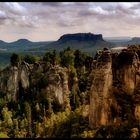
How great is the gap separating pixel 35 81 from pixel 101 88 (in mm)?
16339

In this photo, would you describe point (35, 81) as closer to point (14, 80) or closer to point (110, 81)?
point (14, 80)

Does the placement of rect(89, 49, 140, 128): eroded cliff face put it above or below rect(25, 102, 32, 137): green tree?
above

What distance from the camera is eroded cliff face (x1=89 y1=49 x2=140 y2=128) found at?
2372 cm

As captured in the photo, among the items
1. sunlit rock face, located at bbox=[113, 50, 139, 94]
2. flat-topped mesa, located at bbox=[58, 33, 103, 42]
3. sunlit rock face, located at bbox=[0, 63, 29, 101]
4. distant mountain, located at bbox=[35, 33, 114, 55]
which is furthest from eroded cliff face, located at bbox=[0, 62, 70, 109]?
flat-topped mesa, located at bbox=[58, 33, 103, 42]

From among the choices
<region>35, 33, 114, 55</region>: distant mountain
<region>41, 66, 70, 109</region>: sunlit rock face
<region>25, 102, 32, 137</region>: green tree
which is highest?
<region>35, 33, 114, 55</region>: distant mountain

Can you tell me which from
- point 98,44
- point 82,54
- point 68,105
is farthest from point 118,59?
point 98,44

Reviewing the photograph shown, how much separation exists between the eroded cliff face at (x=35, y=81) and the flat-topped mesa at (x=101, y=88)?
12.5 metres

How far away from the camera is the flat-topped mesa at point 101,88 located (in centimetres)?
2409

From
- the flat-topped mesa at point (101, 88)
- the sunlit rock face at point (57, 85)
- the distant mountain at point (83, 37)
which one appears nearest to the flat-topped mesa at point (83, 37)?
the distant mountain at point (83, 37)

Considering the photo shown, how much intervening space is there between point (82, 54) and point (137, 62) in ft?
69.6

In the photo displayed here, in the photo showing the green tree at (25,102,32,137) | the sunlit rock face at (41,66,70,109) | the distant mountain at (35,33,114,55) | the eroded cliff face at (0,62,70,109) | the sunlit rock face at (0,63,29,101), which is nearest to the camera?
the green tree at (25,102,32,137)

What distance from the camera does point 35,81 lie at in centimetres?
3978

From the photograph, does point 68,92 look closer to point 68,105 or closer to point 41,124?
point 68,105

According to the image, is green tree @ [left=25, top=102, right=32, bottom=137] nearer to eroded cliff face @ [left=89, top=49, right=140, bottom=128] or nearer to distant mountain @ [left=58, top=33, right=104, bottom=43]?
eroded cliff face @ [left=89, top=49, right=140, bottom=128]
